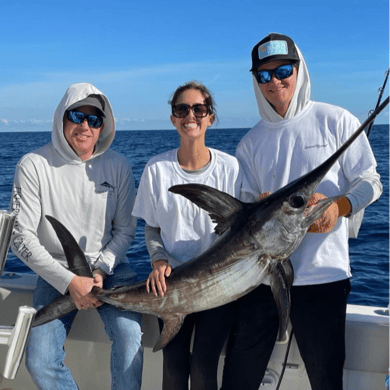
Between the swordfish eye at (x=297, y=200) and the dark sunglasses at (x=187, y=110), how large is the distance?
817mm

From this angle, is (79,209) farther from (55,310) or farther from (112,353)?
(112,353)

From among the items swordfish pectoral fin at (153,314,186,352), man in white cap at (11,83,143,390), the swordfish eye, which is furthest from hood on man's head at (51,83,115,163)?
the swordfish eye

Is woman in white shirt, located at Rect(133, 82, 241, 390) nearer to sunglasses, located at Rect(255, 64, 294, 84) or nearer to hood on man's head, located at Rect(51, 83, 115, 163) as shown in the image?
sunglasses, located at Rect(255, 64, 294, 84)

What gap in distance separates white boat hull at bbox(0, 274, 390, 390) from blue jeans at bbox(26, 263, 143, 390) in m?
0.27

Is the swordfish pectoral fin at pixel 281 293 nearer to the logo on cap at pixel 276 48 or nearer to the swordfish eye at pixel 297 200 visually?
the swordfish eye at pixel 297 200

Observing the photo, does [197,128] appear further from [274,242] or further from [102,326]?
[102,326]

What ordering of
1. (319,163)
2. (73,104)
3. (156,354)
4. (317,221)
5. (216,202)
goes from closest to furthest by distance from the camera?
1. (317,221)
2. (216,202)
3. (319,163)
4. (73,104)
5. (156,354)

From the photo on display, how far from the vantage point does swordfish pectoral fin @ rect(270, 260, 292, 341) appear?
2.36 m

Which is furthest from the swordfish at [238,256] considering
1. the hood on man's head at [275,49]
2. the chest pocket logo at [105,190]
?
the hood on man's head at [275,49]

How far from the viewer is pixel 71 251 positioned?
8.92 ft

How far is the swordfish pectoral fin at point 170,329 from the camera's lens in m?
2.53

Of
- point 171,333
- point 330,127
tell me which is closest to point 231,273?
point 171,333

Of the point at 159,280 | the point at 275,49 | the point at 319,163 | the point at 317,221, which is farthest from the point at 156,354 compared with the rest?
the point at 275,49

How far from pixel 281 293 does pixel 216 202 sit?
53 cm
